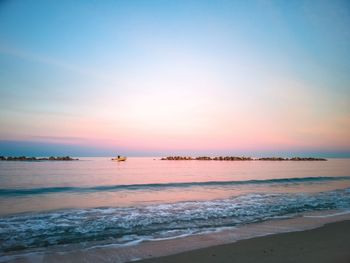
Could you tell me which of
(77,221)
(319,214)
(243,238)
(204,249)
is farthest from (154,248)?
(319,214)

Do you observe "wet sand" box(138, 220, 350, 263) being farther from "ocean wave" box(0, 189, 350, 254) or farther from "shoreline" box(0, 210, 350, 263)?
"ocean wave" box(0, 189, 350, 254)

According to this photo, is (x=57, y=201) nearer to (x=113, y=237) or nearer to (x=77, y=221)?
(x=77, y=221)

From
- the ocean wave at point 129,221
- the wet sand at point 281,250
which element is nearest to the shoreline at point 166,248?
the wet sand at point 281,250

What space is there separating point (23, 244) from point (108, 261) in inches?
106

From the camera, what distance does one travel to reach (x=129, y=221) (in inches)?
356

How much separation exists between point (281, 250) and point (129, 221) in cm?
510

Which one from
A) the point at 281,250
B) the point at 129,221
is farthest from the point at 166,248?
the point at 129,221

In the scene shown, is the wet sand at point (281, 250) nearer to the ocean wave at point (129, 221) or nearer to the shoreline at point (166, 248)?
the shoreline at point (166, 248)

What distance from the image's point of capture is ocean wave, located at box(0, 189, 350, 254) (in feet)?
23.1

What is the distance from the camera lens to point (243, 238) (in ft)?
22.7

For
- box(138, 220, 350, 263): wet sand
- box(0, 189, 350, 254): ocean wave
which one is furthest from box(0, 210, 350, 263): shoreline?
box(0, 189, 350, 254): ocean wave

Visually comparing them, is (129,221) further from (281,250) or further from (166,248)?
(281,250)

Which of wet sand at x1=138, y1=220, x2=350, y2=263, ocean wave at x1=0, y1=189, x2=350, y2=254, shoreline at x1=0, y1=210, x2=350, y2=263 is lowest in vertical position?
ocean wave at x1=0, y1=189, x2=350, y2=254

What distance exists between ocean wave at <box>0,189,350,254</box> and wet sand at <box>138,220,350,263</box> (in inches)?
70.7
